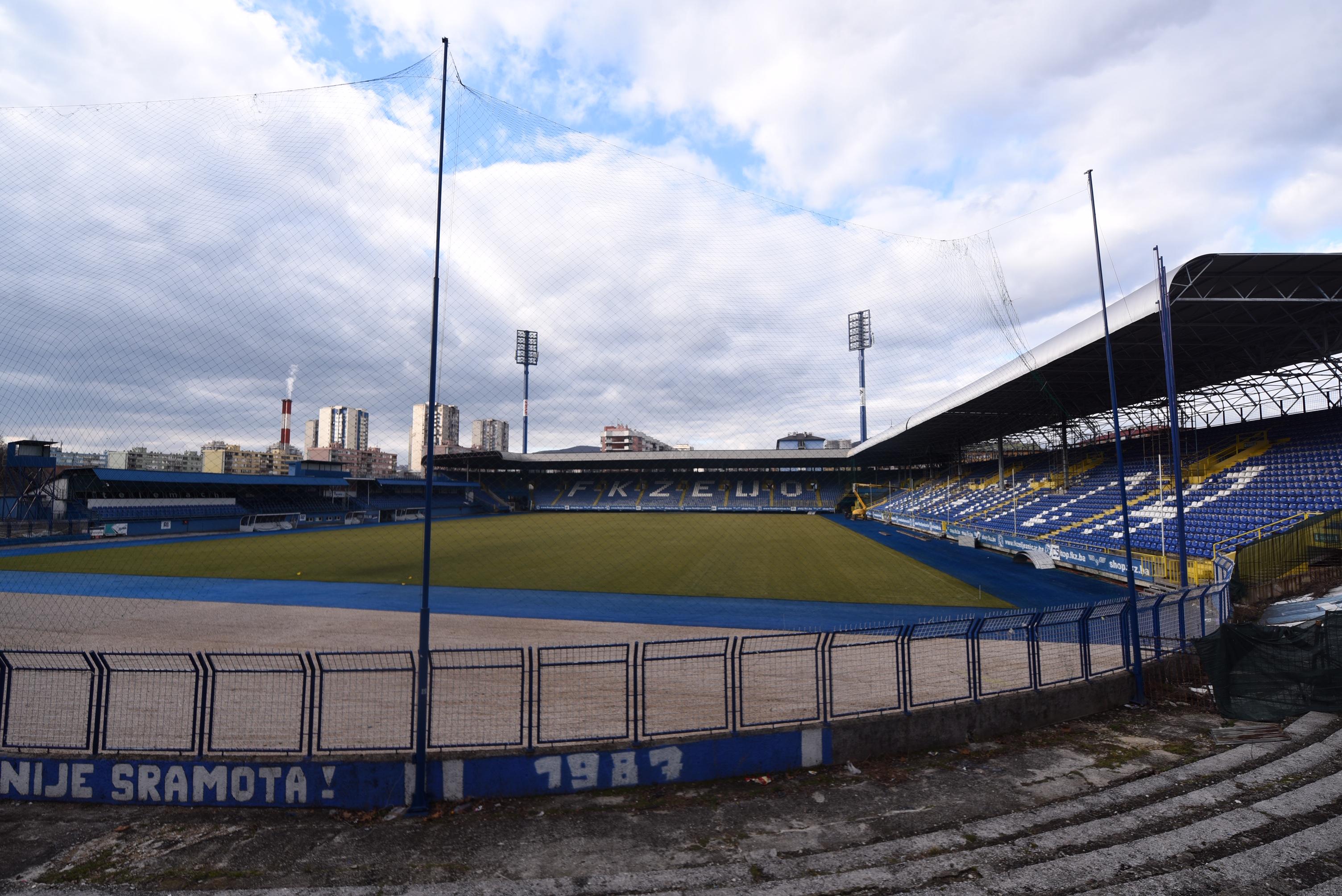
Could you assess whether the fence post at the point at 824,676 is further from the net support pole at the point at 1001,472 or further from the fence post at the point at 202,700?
the net support pole at the point at 1001,472

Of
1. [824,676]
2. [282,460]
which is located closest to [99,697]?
[824,676]

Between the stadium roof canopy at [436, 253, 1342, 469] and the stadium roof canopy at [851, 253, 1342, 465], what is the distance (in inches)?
2.2

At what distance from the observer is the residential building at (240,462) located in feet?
191

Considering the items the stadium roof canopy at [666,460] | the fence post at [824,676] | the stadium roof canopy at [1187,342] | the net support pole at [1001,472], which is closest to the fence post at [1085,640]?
the fence post at [824,676]

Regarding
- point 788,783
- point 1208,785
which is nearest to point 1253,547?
point 1208,785

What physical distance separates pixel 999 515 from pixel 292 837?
4212 centimetres

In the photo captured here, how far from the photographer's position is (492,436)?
105 meters

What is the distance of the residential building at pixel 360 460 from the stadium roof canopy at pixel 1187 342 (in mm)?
53466

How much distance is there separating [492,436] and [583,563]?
79.8m

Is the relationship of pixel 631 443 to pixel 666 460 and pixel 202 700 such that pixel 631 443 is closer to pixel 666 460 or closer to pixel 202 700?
pixel 666 460

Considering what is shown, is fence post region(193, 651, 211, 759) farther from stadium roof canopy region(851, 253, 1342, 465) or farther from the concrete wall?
stadium roof canopy region(851, 253, 1342, 465)

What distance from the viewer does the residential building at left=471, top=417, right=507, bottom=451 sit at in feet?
333

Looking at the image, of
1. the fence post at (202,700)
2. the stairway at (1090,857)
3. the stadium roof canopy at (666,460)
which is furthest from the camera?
the stadium roof canopy at (666,460)

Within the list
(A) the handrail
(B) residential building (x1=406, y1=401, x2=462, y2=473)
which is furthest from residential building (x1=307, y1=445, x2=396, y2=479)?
(A) the handrail
